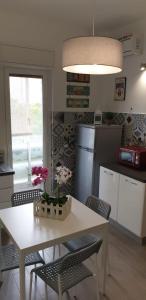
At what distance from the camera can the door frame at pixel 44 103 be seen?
338cm

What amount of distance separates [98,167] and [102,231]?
163 cm

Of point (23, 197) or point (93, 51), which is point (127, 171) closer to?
point (23, 197)

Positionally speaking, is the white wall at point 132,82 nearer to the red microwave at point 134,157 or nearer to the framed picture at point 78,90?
the framed picture at point 78,90

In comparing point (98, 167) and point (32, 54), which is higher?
point (32, 54)

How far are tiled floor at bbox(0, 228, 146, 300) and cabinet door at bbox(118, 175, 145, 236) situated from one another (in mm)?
280

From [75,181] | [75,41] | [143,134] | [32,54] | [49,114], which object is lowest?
[75,181]

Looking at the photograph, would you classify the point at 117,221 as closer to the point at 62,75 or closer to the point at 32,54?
the point at 62,75

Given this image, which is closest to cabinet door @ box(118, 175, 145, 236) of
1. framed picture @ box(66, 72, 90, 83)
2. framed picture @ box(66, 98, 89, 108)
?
framed picture @ box(66, 98, 89, 108)

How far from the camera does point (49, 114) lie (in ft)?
12.2

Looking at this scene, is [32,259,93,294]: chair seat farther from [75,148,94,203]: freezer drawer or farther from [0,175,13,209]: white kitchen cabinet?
[75,148,94,203]: freezer drawer

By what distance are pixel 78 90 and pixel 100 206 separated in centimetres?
213

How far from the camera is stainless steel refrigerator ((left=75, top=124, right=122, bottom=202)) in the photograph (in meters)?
3.42

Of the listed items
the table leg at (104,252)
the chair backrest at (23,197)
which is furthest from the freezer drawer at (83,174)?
the table leg at (104,252)

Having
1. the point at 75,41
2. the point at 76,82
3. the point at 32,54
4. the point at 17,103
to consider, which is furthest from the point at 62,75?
the point at 75,41
